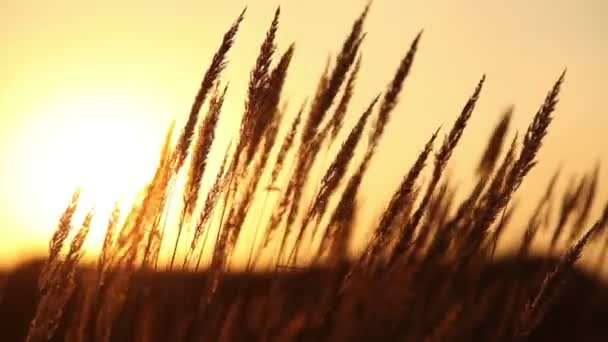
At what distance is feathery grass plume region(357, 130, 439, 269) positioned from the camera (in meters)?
2.29

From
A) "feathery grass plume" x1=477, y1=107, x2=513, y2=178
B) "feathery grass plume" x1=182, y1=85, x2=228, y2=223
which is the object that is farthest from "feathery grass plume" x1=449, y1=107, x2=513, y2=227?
"feathery grass plume" x1=182, y1=85, x2=228, y2=223

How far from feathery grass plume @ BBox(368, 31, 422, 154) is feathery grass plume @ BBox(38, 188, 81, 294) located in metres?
1.23

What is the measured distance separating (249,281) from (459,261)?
850 millimetres

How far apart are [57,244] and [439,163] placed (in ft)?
3.84

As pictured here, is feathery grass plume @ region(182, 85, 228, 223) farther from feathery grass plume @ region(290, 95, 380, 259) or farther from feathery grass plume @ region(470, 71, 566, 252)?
feathery grass plume @ region(470, 71, 566, 252)

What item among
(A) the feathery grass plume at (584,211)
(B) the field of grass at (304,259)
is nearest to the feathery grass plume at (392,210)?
(B) the field of grass at (304,259)

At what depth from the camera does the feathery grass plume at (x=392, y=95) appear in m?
2.83

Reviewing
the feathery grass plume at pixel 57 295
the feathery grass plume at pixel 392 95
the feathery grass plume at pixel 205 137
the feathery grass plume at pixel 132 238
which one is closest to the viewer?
the feathery grass plume at pixel 57 295

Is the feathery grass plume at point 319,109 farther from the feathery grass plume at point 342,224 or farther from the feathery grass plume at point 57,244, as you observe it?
the feathery grass plume at point 57,244

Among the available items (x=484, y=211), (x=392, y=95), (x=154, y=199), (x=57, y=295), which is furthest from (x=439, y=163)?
(x=57, y=295)

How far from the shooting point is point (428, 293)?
3014mm

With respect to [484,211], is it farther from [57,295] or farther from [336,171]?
[57,295]

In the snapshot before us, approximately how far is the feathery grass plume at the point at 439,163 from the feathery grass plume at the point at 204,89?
711 millimetres

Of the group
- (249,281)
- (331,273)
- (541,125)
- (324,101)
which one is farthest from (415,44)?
(249,281)
